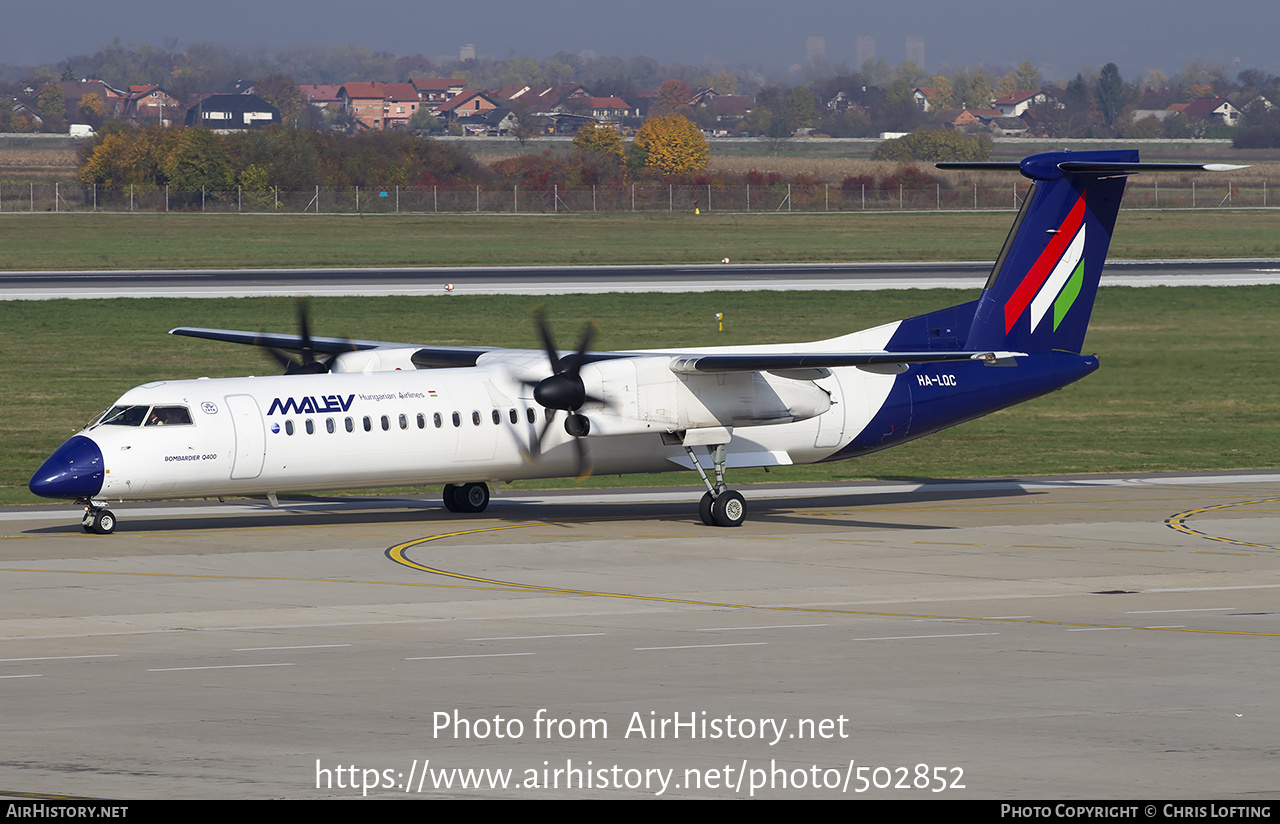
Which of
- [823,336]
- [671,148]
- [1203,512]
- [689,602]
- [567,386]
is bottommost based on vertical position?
[823,336]

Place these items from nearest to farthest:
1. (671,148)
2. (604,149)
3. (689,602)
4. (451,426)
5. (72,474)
Result: (689,602) < (72,474) < (451,426) < (671,148) < (604,149)

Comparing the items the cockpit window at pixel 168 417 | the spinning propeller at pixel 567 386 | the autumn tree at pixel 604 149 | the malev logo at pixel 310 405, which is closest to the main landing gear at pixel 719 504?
the spinning propeller at pixel 567 386

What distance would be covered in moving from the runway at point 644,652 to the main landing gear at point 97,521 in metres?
0.29

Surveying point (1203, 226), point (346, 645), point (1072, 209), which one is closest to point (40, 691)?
point (346, 645)

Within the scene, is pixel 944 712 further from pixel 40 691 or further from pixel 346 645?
pixel 40 691

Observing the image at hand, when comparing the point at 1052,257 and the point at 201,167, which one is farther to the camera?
the point at 201,167

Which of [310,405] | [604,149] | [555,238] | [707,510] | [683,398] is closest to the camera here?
[310,405]

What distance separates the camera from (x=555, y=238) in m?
102

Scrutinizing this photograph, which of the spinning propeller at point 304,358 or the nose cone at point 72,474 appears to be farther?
the spinning propeller at point 304,358

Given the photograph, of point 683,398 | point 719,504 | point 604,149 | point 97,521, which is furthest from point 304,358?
point 604,149

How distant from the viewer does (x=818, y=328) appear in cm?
6200

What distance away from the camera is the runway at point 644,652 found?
1277 centimetres

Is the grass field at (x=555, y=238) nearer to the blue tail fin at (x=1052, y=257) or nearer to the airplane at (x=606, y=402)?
the blue tail fin at (x=1052, y=257)

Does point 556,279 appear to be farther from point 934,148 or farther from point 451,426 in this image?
point 934,148
